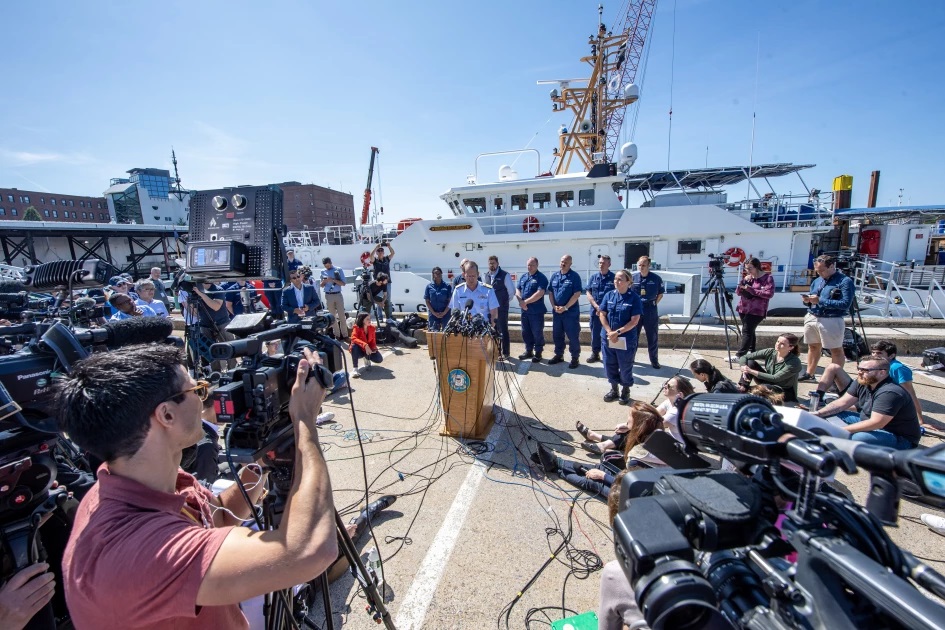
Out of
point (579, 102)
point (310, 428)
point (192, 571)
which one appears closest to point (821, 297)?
point (310, 428)

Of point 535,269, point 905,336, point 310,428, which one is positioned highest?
point 535,269

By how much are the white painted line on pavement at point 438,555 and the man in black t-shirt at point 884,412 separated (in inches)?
116

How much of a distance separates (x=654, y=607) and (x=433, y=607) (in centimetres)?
179

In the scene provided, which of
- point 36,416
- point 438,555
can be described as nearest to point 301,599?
point 438,555

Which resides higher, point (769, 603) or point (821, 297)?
point (821, 297)

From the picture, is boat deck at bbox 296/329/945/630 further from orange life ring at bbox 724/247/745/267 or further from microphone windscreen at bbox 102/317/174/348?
orange life ring at bbox 724/247/745/267

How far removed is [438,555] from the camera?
2543mm

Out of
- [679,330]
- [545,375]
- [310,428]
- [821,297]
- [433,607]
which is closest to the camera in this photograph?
[310,428]

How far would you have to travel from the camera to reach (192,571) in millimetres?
901

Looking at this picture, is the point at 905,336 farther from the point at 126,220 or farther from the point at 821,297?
the point at 126,220

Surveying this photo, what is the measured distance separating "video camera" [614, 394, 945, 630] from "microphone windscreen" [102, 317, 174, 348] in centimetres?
314

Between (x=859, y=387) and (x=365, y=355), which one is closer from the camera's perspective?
(x=859, y=387)

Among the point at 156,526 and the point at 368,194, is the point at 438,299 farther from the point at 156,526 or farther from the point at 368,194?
the point at 368,194

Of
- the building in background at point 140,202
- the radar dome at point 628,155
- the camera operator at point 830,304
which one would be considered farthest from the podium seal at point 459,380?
the building in background at point 140,202
